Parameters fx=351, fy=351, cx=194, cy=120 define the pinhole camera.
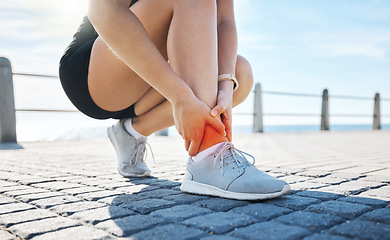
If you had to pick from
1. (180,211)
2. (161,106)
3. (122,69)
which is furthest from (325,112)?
(180,211)

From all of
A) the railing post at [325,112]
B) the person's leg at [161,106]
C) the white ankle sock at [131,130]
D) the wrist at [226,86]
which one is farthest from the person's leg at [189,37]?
the railing post at [325,112]

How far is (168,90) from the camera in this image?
1261 mm

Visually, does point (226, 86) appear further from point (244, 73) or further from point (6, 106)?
point (6, 106)

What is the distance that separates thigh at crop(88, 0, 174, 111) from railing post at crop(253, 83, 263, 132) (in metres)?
7.30

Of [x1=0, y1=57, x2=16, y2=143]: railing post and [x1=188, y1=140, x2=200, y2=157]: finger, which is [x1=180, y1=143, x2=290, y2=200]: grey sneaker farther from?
[x1=0, y1=57, x2=16, y2=143]: railing post

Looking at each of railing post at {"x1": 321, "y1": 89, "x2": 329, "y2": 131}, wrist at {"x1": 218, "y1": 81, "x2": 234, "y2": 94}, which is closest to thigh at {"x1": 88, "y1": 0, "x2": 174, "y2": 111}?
wrist at {"x1": 218, "y1": 81, "x2": 234, "y2": 94}

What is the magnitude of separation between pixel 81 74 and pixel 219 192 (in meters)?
0.96

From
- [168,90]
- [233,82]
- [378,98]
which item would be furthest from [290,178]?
[378,98]

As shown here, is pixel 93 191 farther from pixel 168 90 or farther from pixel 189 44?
pixel 189 44

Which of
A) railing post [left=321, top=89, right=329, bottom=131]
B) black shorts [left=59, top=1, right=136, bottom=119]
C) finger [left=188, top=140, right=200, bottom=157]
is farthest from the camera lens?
railing post [left=321, top=89, right=329, bottom=131]

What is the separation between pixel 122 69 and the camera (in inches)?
67.9

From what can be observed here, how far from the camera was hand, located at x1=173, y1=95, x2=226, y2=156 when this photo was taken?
1235 millimetres

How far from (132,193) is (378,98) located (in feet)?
41.6

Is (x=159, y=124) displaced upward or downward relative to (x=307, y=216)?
upward
